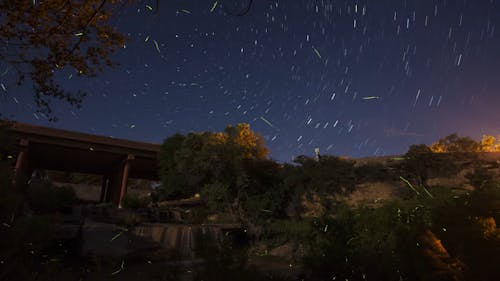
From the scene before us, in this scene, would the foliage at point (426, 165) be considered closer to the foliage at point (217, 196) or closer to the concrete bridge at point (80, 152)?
the foliage at point (217, 196)

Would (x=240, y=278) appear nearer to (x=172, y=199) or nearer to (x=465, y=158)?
(x=465, y=158)

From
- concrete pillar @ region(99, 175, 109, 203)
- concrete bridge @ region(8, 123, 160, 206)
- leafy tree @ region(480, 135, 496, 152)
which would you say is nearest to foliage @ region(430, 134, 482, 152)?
leafy tree @ region(480, 135, 496, 152)

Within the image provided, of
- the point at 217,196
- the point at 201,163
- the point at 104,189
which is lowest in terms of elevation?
the point at 217,196

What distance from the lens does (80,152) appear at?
78.3 feet

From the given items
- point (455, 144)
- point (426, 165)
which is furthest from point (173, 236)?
point (455, 144)

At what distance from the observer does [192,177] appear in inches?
824

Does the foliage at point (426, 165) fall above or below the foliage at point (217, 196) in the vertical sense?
above

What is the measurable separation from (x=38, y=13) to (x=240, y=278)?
501 cm

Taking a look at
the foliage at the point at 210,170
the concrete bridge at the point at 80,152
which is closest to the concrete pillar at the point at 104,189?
the concrete bridge at the point at 80,152

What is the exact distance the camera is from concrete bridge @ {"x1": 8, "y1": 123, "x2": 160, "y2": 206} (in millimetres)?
20375

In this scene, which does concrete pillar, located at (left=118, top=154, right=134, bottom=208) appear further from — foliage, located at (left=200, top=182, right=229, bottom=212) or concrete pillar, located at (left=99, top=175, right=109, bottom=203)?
A: concrete pillar, located at (left=99, top=175, right=109, bottom=203)

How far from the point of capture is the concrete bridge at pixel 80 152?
2038 centimetres

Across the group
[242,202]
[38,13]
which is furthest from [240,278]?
[242,202]

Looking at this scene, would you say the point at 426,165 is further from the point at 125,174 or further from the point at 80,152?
the point at 80,152
